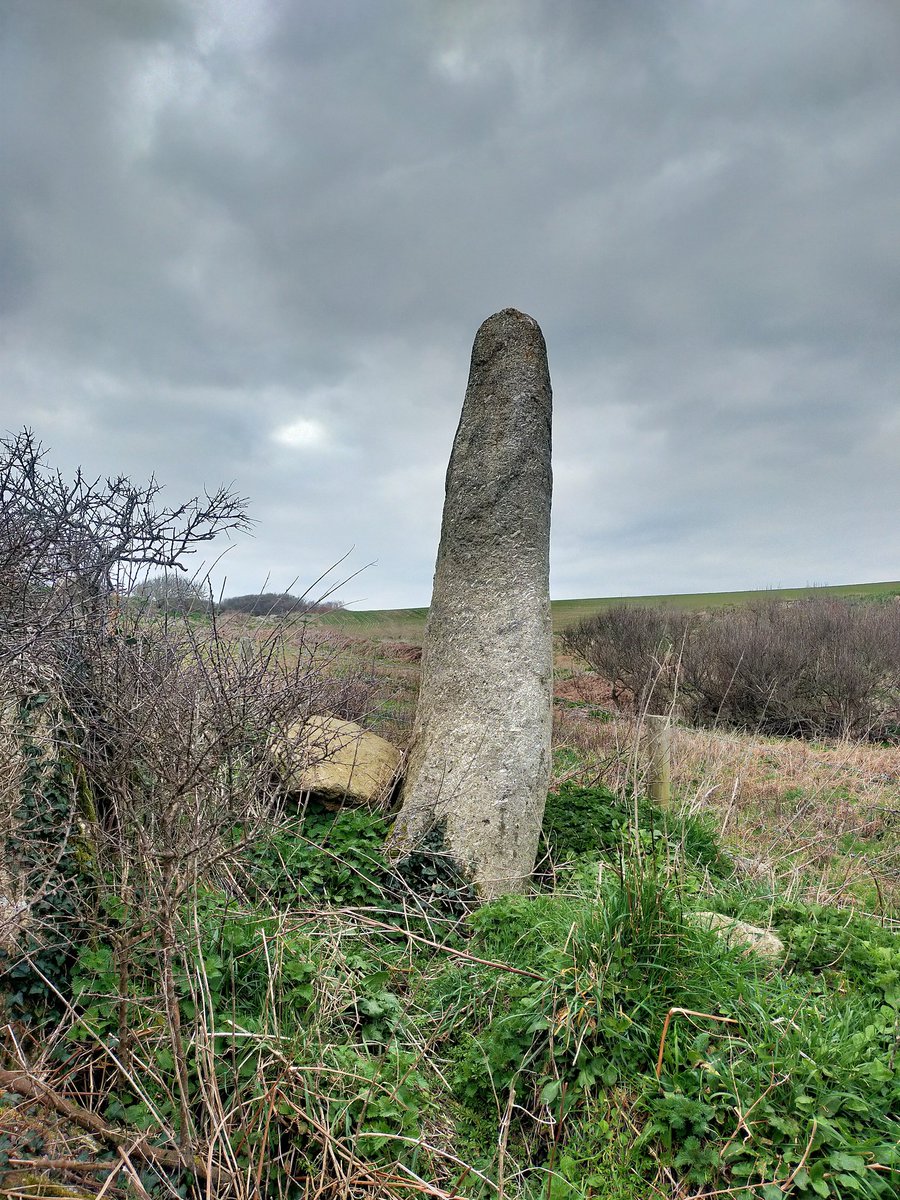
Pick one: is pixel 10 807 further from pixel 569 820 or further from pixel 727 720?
pixel 727 720

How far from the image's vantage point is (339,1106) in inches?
111

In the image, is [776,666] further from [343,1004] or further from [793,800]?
[343,1004]

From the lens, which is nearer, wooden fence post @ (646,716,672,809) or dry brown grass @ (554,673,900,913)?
dry brown grass @ (554,673,900,913)

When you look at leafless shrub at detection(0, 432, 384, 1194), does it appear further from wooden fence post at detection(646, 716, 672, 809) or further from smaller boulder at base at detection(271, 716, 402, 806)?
wooden fence post at detection(646, 716, 672, 809)

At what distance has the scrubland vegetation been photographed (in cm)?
253

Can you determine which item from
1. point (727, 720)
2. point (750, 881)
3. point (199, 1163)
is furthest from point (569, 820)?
point (727, 720)

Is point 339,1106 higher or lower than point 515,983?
lower

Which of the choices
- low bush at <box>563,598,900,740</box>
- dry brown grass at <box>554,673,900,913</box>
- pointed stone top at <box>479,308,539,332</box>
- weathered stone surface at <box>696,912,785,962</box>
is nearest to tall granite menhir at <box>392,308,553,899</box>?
pointed stone top at <box>479,308,539,332</box>

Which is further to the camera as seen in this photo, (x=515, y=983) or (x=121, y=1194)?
(x=515, y=983)

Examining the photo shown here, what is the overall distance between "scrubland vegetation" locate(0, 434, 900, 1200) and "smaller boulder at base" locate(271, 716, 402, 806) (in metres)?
0.37

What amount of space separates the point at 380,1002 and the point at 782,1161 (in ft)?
5.81

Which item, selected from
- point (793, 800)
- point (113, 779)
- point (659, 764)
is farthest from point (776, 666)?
point (113, 779)

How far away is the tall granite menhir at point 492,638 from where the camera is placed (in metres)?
4.91

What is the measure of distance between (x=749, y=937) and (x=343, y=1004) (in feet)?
6.43
